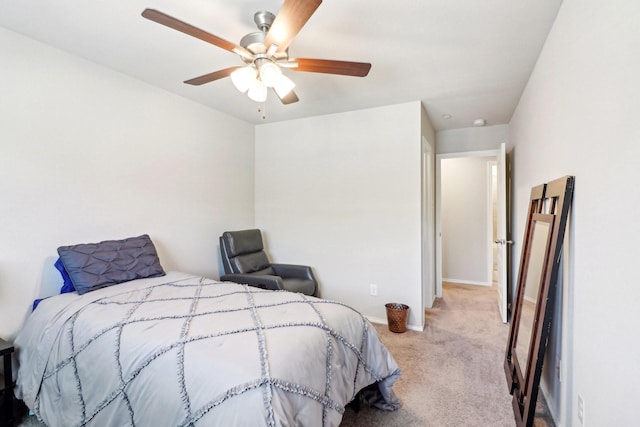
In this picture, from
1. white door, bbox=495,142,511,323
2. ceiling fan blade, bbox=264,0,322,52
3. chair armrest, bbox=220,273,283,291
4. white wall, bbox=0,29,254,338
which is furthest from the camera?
white door, bbox=495,142,511,323

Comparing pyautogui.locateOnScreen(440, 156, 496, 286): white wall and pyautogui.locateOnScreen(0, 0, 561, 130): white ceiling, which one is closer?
pyautogui.locateOnScreen(0, 0, 561, 130): white ceiling

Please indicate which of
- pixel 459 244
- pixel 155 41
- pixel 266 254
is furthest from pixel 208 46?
pixel 459 244

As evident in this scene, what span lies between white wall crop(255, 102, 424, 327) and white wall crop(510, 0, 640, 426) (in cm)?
162

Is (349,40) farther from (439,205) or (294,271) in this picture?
(439,205)

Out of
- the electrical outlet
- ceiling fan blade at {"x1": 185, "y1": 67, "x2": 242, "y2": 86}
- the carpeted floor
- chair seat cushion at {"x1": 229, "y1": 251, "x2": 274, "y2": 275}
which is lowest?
the carpeted floor

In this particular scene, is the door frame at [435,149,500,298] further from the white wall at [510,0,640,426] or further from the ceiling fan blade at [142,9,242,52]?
the ceiling fan blade at [142,9,242,52]

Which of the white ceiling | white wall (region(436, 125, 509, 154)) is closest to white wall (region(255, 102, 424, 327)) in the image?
the white ceiling

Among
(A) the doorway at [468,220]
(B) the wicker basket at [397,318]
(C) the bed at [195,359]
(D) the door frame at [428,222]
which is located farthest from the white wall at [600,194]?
(A) the doorway at [468,220]

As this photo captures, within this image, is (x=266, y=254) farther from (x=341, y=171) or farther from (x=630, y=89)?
(x=630, y=89)

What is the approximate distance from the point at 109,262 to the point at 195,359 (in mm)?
1496

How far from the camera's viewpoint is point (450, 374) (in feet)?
8.11

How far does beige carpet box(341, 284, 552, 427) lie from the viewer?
1.95 metres

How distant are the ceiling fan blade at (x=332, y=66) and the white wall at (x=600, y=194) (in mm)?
1032

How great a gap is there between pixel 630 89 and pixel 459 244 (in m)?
4.65
